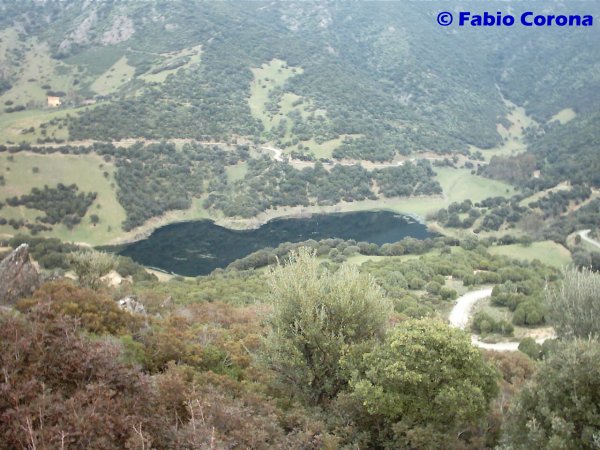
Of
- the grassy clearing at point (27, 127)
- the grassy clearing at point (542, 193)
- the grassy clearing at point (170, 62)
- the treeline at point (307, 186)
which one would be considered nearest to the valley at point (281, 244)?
the treeline at point (307, 186)

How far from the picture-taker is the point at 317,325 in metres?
17.6

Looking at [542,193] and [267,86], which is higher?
[267,86]

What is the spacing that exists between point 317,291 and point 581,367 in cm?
863

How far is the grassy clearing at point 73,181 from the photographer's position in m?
88.9

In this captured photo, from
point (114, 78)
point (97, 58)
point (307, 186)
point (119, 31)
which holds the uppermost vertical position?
point (119, 31)

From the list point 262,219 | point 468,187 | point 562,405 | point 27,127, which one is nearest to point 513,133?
point 468,187

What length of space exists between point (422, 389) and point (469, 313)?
3309 cm

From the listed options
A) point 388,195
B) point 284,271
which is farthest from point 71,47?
point 284,271

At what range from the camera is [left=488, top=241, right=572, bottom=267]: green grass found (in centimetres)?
7369

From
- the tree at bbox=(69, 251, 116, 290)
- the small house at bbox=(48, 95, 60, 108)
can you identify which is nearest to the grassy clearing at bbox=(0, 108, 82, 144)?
the small house at bbox=(48, 95, 60, 108)

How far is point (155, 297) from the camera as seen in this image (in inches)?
1403

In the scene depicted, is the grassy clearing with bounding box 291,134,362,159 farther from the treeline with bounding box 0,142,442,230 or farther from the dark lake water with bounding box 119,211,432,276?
the dark lake water with bounding box 119,211,432,276

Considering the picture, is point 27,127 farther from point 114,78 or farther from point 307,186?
point 307,186

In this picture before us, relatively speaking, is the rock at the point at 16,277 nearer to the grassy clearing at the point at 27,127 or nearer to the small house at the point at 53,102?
the grassy clearing at the point at 27,127
